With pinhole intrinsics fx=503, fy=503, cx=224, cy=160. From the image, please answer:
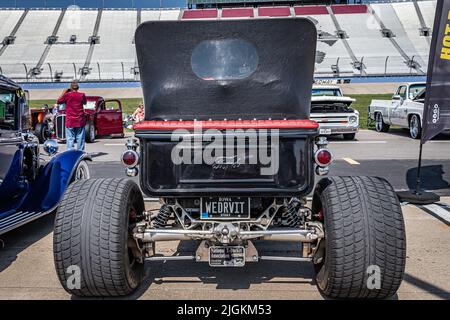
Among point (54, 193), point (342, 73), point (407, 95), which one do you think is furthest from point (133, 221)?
point (342, 73)

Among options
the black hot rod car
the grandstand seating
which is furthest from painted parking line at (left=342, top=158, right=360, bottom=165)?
the grandstand seating

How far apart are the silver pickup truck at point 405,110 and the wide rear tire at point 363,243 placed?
11153 millimetres

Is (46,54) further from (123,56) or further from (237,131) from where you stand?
(237,131)

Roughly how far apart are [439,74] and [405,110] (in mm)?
8161

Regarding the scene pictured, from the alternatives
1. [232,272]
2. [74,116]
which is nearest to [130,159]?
[232,272]

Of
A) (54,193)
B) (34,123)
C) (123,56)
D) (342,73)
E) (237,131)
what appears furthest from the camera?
(123,56)

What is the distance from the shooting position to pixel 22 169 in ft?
18.8

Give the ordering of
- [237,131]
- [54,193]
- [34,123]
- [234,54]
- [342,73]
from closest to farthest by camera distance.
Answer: [237,131]
[234,54]
[54,193]
[34,123]
[342,73]

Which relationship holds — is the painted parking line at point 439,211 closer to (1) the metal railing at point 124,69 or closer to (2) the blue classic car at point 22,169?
(2) the blue classic car at point 22,169

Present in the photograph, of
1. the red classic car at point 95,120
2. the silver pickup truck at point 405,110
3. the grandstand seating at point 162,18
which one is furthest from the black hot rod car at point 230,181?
the grandstand seating at point 162,18

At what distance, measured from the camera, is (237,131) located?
137 inches

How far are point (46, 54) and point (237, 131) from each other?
5330 centimetres

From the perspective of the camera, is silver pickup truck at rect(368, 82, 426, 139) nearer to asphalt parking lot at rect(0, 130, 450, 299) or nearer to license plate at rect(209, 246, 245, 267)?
asphalt parking lot at rect(0, 130, 450, 299)

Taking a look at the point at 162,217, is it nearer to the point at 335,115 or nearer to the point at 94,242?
the point at 94,242
